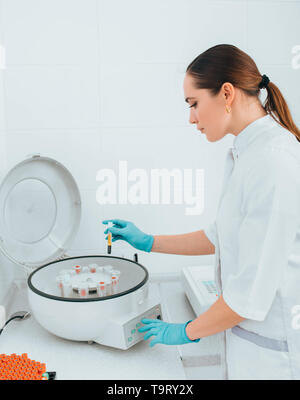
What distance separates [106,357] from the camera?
1.06 meters

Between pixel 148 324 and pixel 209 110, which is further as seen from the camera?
pixel 148 324

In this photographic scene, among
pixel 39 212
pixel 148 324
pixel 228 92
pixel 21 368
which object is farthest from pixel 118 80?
pixel 21 368

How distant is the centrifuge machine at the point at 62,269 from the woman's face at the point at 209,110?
49cm

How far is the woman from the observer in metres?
0.77

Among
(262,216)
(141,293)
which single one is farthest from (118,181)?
(262,216)

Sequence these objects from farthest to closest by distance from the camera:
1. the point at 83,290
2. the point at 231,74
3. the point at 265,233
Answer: the point at 83,290 < the point at 231,74 < the point at 265,233

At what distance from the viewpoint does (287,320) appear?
84 cm

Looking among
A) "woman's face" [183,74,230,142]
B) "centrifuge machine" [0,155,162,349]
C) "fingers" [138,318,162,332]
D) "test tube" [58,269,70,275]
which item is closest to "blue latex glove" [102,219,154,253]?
"centrifuge machine" [0,155,162,349]

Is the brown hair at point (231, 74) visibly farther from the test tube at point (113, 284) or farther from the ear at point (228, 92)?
the test tube at point (113, 284)

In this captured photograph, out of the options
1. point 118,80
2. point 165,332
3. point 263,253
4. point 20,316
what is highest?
point 118,80

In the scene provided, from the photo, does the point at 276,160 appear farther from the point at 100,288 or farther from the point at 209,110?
the point at 100,288

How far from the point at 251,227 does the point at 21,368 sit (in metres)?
0.69

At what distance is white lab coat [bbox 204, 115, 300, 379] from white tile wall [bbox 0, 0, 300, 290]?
653 millimetres

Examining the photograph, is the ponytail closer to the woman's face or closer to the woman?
the woman
